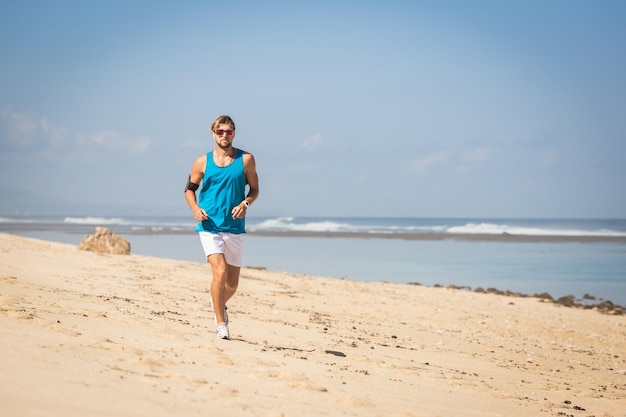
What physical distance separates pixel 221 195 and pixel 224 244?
459 mm

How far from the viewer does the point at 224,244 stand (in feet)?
22.1

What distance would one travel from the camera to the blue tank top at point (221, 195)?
22.0 feet

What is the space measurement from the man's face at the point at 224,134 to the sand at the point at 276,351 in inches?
71.1

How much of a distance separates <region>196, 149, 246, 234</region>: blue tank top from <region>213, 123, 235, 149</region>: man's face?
161mm

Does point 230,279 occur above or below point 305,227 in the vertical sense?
below

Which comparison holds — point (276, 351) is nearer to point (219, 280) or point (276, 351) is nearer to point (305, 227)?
point (219, 280)

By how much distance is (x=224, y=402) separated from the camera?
413cm

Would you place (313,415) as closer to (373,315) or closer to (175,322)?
(175,322)

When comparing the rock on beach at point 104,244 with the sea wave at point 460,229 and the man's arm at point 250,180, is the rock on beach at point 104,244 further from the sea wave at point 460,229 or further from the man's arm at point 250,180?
the sea wave at point 460,229

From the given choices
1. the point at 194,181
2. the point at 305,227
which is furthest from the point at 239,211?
the point at 305,227

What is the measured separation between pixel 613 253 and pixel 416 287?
1917 centimetres

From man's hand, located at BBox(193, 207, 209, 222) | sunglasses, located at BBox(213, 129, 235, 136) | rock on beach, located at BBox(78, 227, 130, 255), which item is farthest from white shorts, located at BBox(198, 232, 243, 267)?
rock on beach, located at BBox(78, 227, 130, 255)

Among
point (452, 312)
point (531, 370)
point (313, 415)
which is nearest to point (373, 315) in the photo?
point (452, 312)

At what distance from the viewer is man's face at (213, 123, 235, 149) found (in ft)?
22.1
